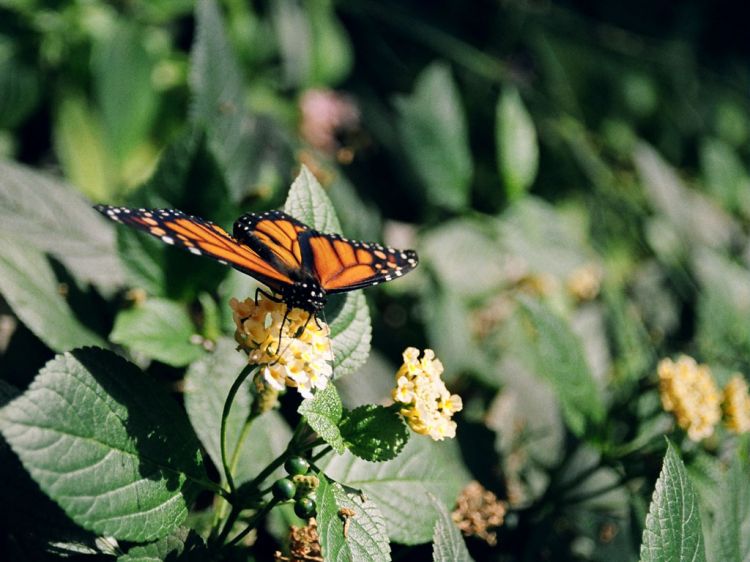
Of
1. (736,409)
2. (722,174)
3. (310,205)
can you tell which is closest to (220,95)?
(310,205)

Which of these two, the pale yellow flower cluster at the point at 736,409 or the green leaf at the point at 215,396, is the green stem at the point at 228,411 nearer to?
the green leaf at the point at 215,396

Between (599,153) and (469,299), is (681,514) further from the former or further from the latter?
(599,153)

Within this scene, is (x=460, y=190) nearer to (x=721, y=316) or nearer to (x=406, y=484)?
(x=721, y=316)

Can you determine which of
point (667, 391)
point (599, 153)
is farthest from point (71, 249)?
point (599, 153)

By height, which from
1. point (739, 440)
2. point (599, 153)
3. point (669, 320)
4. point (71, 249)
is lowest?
point (669, 320)

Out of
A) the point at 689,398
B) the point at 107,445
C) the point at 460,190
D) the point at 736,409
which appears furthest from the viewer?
the point at 460,190

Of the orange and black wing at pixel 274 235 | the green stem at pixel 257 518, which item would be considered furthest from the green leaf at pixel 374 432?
the orange and black wing at pixel 274 235
